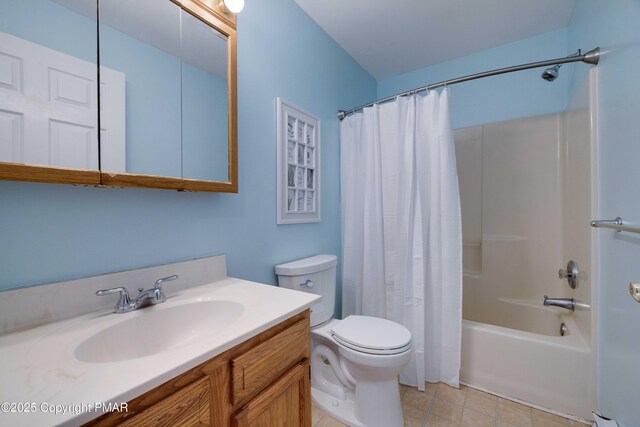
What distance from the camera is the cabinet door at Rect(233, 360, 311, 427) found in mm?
700

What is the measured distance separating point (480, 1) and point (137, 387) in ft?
7.89

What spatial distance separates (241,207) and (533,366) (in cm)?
183

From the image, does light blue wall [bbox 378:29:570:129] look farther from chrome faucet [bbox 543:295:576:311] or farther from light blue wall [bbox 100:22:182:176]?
light blue wall [bbox 100:22:182:176]

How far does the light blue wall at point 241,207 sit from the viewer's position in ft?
2.38

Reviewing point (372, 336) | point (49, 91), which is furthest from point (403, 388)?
point (49, 91)

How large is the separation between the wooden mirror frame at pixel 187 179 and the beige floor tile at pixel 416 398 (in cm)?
154

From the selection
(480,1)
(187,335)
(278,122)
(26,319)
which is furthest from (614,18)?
(26,319)

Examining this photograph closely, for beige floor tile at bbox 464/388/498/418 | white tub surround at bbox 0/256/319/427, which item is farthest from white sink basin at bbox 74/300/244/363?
beige floor tile at bbox 464/388/498/418

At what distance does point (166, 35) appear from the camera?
99 cm

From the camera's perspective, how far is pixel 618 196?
3.36 feet

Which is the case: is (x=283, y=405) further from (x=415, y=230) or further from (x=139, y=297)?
(x=415, y=230)

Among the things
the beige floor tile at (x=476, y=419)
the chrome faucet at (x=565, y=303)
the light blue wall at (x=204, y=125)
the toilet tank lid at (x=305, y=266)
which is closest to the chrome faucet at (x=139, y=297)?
the light blue wall at (x=204, y=125)

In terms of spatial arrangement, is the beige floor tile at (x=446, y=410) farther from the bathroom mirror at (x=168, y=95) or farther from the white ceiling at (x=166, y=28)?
the white ceiling at (x=166, y=28)

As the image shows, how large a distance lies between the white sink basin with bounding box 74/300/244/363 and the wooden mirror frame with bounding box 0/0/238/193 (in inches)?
16.7
